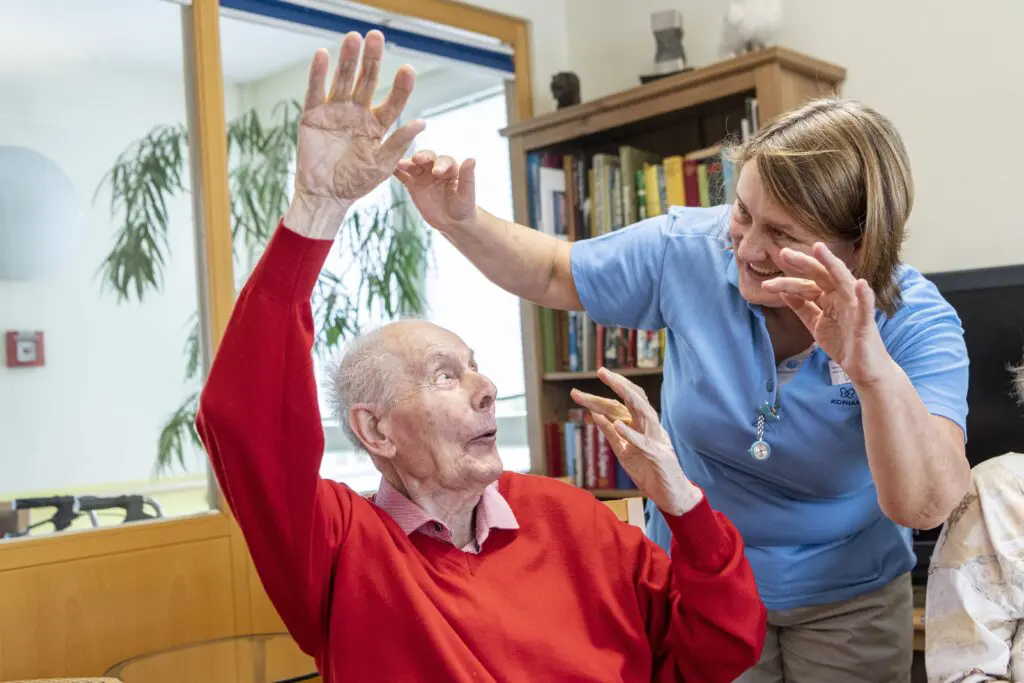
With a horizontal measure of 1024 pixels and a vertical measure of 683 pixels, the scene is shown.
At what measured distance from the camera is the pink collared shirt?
1.36 m

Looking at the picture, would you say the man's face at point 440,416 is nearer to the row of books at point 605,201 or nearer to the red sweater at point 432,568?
the red sweater at point 432,568

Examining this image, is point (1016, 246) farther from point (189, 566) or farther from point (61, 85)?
point (61, 85)

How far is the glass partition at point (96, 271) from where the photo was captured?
2594 mm

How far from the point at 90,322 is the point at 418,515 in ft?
5.67

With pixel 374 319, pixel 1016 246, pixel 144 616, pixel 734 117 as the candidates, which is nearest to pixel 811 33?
pixel 734 117

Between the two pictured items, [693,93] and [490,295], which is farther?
[490,295]

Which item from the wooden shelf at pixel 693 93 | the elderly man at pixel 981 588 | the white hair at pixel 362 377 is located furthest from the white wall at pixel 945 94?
the white hair at pixel 362 377

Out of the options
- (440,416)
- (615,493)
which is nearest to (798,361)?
(440,416)

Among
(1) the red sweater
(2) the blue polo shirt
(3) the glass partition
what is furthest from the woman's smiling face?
(3) the glass partition

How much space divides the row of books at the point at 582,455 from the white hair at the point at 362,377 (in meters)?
1.85

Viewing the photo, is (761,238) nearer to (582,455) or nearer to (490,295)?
(582,455)

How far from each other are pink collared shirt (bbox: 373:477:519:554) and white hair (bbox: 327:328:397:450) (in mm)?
87

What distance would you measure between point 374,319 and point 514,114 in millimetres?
983

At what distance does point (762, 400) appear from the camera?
1.52m
